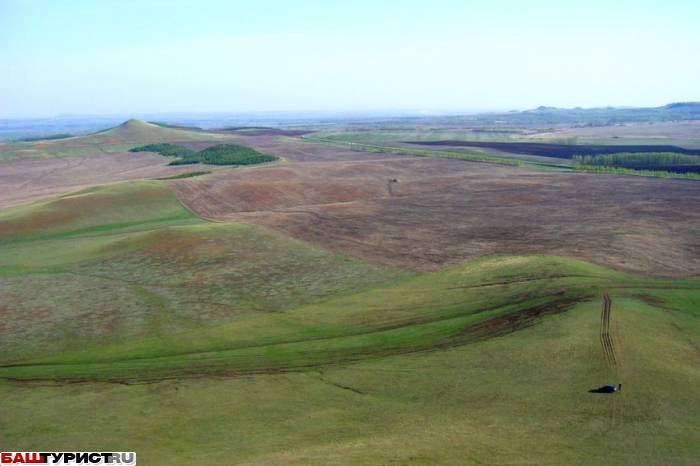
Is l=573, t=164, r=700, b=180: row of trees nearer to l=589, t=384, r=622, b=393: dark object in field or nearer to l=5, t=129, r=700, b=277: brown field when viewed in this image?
l=5, t=129, r=700, b=277: brown field

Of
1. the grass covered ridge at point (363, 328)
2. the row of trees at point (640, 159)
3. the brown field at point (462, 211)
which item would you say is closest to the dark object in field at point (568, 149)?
the row of trees at point (640, 159)

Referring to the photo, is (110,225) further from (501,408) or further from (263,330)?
(501,408)

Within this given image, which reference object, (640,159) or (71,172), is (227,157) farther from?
(640,159)

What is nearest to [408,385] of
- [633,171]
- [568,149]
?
[633,171]

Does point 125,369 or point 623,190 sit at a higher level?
point 623,190

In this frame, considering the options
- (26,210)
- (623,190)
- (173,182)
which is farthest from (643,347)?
(173,182)

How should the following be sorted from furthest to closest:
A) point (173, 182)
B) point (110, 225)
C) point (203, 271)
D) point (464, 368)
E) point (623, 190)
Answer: point (173, 182)
point (623, 190)
point (110, 225)
point (203, 271)
point (464, 368)
